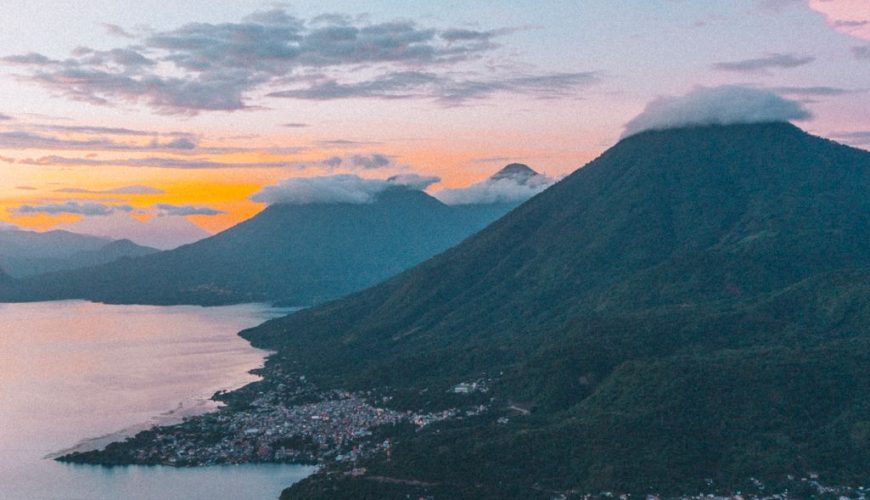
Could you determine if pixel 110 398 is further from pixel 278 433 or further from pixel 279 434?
pixel 279 434

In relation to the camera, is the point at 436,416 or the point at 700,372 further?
the point at 436,416

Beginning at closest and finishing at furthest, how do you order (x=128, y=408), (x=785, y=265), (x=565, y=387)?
(x=565, y=387)
(x=128, y=408)
(x=785, y=265)

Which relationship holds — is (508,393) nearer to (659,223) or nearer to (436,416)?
(436,416)

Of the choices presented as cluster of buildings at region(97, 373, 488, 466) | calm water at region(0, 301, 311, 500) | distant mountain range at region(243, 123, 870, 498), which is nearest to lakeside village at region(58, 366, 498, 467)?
cluster of buildings at region(97, 373, 488, 466)

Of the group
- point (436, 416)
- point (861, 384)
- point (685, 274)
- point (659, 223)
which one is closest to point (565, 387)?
point (436, 416)

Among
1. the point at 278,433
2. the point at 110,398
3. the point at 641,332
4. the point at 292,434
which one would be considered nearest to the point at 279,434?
the point at 278,433

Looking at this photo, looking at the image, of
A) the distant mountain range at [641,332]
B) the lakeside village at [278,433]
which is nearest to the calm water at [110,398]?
the lakeside village at [278,433]

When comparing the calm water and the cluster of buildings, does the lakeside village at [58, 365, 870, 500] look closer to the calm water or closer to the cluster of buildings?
the cluster of buildings

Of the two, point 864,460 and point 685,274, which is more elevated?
point 685,274

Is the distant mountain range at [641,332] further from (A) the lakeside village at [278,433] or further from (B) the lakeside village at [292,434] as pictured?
(A) the lakeside village at [278,433]
